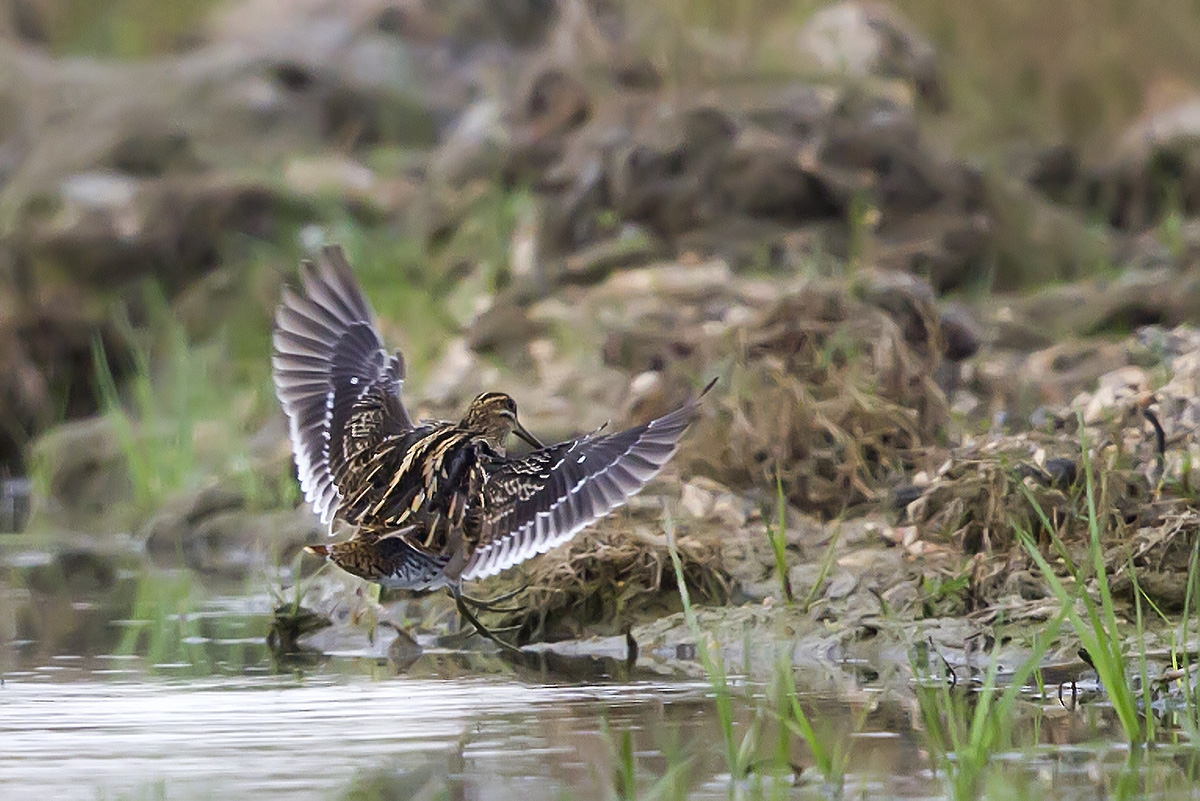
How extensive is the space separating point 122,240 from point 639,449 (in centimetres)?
872

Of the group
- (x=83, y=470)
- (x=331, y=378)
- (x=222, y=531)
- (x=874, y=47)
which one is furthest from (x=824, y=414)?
(x=874, y=47)

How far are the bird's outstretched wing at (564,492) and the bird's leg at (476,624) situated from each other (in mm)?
61

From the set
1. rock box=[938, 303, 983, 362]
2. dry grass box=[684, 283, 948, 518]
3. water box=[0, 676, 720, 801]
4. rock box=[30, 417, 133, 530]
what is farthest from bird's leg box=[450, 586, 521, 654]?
rock box=[30, 417, 133, 530]

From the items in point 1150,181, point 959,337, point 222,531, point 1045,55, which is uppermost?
point 1045,55

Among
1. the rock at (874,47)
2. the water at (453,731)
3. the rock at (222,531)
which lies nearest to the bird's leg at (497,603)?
the water at (453,731)

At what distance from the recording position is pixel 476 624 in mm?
6605

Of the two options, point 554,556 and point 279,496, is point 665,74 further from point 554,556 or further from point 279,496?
point 554,556

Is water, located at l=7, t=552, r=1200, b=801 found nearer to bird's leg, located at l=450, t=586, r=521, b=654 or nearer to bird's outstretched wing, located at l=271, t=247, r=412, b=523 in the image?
bird's leg, located at l=450, t=586, r=521, b=654

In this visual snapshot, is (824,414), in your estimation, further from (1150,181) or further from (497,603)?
(1150,181)

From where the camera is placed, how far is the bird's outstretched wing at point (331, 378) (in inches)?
277

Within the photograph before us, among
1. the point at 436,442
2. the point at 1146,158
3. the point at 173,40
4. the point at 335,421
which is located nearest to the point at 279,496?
the point at 335,421

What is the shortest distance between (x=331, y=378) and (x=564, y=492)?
3.65 ft

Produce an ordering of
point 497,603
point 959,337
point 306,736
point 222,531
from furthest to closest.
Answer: point 222,531, point 959,337, point 497,603, point 306,736

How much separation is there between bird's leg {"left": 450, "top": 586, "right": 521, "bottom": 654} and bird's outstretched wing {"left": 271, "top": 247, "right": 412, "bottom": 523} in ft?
1.70
